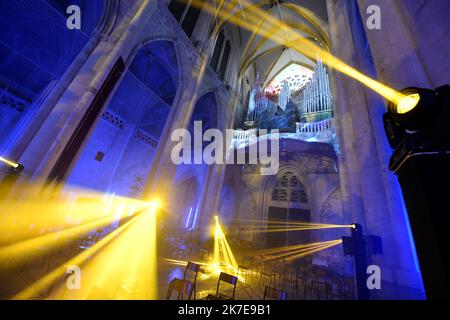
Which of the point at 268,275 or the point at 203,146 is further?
the point at 203,146

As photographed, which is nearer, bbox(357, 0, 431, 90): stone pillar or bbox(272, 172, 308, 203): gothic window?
bbox(357, 0, 431, 90): stone pillar

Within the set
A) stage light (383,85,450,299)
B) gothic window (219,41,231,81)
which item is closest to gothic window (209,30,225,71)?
gothic window (219,41,231,81)

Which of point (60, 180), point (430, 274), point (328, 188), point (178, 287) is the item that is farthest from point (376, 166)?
point (60, 180)

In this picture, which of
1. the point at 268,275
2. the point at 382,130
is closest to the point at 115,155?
the point at 268,275

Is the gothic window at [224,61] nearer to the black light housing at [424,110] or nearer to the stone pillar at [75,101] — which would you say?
the stone pillar at [75,101]

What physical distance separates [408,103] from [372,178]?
11.3 feet

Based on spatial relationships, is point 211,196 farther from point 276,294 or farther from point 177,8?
point 177,8

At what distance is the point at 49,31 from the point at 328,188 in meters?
16.5

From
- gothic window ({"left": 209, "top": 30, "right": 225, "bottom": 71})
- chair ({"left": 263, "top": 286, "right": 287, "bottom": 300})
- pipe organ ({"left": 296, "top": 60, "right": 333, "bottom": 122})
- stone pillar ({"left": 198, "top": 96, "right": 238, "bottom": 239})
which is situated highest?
gothic window ({"left": 209, "top": 30, "right": 225, "bottom": 71})

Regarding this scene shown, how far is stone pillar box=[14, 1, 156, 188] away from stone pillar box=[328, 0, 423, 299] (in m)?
6.46

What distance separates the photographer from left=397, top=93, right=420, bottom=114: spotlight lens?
46.0 inches

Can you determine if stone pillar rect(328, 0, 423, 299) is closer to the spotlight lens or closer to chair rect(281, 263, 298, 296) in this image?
the spotlight lens

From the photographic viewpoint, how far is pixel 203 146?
14.0 metres

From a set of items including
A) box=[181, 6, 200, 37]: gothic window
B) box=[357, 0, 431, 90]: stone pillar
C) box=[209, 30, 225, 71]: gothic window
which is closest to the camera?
box=[357, 0, 431, 90]: stone pillar
